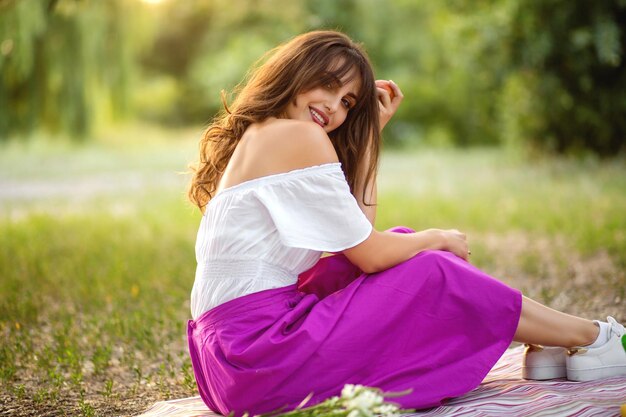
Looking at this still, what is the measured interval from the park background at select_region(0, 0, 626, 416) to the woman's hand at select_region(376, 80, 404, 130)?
2.71ft

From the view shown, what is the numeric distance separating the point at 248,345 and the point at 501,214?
5457 mm

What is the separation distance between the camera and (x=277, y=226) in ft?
8.55

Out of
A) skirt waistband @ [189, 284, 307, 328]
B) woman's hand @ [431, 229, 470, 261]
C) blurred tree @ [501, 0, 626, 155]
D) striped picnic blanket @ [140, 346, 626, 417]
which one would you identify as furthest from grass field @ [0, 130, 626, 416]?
woman's hand @ [431, 229, 470, 261]

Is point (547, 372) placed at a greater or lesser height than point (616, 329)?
lesser

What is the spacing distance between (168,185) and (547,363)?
8748mm

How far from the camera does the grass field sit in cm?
358

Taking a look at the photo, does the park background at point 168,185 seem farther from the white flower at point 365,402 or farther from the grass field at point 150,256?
the white flower at point 365,402

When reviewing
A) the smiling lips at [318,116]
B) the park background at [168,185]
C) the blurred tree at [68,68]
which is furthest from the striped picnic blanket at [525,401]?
the blurred tree at [68,68]

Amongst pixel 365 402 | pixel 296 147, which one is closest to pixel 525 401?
pixel 365 402

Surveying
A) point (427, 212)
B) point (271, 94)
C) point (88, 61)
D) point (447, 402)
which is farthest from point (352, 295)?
point (88, 61)

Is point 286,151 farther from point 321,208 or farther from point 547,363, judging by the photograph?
point 547,363

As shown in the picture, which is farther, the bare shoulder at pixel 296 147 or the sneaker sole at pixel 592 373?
the sneaker sole at pixel 592 373

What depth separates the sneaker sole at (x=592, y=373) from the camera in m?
2.90

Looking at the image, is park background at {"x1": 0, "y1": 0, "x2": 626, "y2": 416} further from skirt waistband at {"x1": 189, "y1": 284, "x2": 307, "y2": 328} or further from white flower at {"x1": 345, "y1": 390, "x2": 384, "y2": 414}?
white flower at {"x1": 345, "y1": 390, "x2": 384, "y2": 414}
